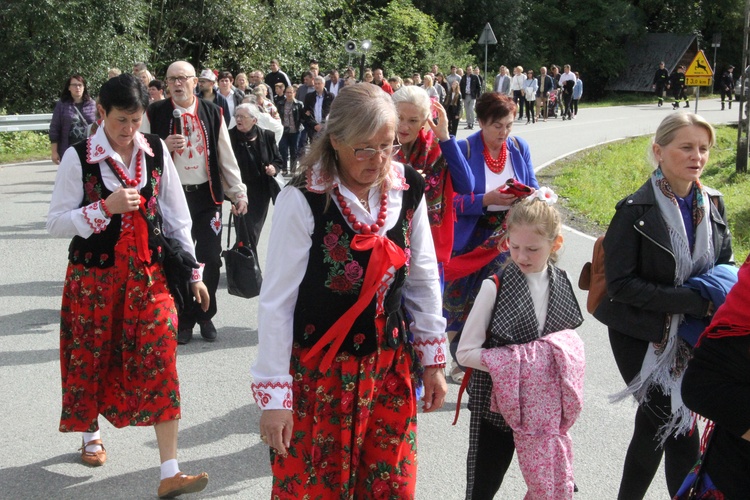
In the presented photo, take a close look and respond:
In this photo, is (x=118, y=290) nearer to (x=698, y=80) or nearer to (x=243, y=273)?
(x=243, y=273)

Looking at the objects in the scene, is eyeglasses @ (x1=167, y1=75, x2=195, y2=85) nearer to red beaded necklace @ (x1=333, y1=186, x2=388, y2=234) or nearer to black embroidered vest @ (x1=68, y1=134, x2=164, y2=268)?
black embroidered vest @ (x1=68, y1=134, x2=164, y2=268)

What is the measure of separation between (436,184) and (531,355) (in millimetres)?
1864

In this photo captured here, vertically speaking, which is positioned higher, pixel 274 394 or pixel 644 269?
pixel 644 269

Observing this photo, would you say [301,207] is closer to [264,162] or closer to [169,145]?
[169,145]

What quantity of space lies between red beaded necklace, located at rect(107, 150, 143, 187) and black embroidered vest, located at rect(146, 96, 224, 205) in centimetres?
210

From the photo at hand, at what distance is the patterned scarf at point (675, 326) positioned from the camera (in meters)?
3.60

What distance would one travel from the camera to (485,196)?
533cm

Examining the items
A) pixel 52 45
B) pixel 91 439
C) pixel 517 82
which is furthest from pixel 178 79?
pixel 517 82

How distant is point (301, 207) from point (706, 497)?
1488 millimetres

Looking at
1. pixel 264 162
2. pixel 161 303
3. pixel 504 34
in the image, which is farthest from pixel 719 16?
pixel 161 303

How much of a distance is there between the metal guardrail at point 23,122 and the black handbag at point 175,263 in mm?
16946

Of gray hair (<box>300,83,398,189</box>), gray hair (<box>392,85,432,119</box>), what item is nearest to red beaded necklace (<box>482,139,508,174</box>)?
gray hair (<box>392,85,432,119</box>)

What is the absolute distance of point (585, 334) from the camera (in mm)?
7383

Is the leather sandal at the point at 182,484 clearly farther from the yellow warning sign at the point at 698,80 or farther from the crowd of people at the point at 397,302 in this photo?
the yellow warning sign at the point at 698,80
